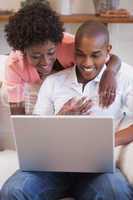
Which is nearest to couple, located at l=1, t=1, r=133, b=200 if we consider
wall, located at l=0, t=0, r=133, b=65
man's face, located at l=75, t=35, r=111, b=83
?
man's face, located at l=75, t=35, r=111, b=83

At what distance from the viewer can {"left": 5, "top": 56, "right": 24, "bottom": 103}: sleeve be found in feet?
5.35

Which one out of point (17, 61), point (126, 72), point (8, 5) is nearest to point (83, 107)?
point (126, 72)

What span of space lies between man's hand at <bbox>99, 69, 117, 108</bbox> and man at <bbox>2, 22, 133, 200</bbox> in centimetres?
2

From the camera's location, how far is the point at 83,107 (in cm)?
152

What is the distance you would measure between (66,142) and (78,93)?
343mm

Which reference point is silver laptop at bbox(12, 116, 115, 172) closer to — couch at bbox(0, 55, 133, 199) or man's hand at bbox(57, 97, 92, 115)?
couch at bbox(0, 55, 133, 199)

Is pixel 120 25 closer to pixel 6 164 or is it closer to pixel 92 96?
pixel 92 96

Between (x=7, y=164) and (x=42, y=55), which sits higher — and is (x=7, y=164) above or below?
below

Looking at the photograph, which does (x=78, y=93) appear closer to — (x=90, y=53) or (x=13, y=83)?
(x=90, y=53)

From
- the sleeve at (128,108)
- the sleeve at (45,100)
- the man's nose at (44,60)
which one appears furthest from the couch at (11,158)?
the man's nose at (44,60)

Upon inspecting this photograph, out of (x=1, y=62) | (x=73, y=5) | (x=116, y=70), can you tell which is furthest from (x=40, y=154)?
(x=73, y=5)

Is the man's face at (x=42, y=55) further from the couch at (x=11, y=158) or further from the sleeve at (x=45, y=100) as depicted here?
the couch at (x=11, y=158)

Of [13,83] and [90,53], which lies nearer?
[90,53]

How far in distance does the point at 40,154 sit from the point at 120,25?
3.48 ft
